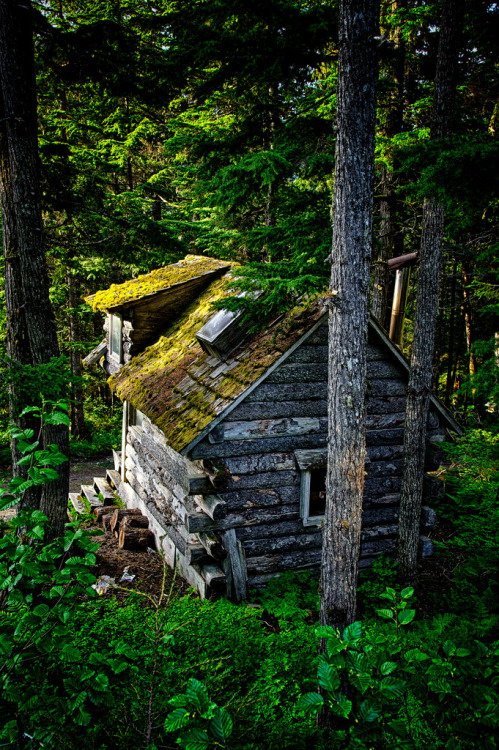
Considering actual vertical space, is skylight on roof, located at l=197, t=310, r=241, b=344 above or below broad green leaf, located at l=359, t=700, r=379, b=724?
above

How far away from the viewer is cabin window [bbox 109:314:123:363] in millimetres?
12423

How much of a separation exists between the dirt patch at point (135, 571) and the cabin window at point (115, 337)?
526cm

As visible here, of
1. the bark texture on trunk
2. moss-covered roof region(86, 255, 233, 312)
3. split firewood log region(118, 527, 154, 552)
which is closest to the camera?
the bark texture on trunk

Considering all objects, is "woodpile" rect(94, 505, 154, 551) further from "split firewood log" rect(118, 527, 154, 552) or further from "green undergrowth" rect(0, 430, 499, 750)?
"green undergrowth" rect(0, 430, 499, 750)

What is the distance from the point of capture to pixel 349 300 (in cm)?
463

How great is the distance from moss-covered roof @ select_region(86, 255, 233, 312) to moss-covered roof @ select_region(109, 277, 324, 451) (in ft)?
4.83

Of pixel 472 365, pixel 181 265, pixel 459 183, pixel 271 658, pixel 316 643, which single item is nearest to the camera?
pixel 459 183

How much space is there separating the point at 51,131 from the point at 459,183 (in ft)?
44.9

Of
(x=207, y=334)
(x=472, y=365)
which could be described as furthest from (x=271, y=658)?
(x=472, y=365)

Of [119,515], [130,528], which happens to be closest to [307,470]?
[130,528]

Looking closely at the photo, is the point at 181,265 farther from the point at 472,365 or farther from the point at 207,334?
the point at 472,365

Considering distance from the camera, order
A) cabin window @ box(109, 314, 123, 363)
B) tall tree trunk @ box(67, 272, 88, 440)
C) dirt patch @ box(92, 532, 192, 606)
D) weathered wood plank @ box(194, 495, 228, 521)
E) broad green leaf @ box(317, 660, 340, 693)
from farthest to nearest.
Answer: tall tree trunk @ box(67, 272, 88, 440) → cabin window @ box(109, 314, 123, 363) → dirt patch @ box(92, 532, 192, 606) → weathered wood plank @ box(194, 495, 228, 521) → broad green leaf @ box(317, 660, 340, 693)

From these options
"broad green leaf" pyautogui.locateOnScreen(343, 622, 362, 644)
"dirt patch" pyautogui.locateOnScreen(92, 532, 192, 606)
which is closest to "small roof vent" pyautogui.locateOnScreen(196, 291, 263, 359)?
"dirt patch" pyautogui.locateOnScreen(92, 532, 192, 606)

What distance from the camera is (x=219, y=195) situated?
232 inches
